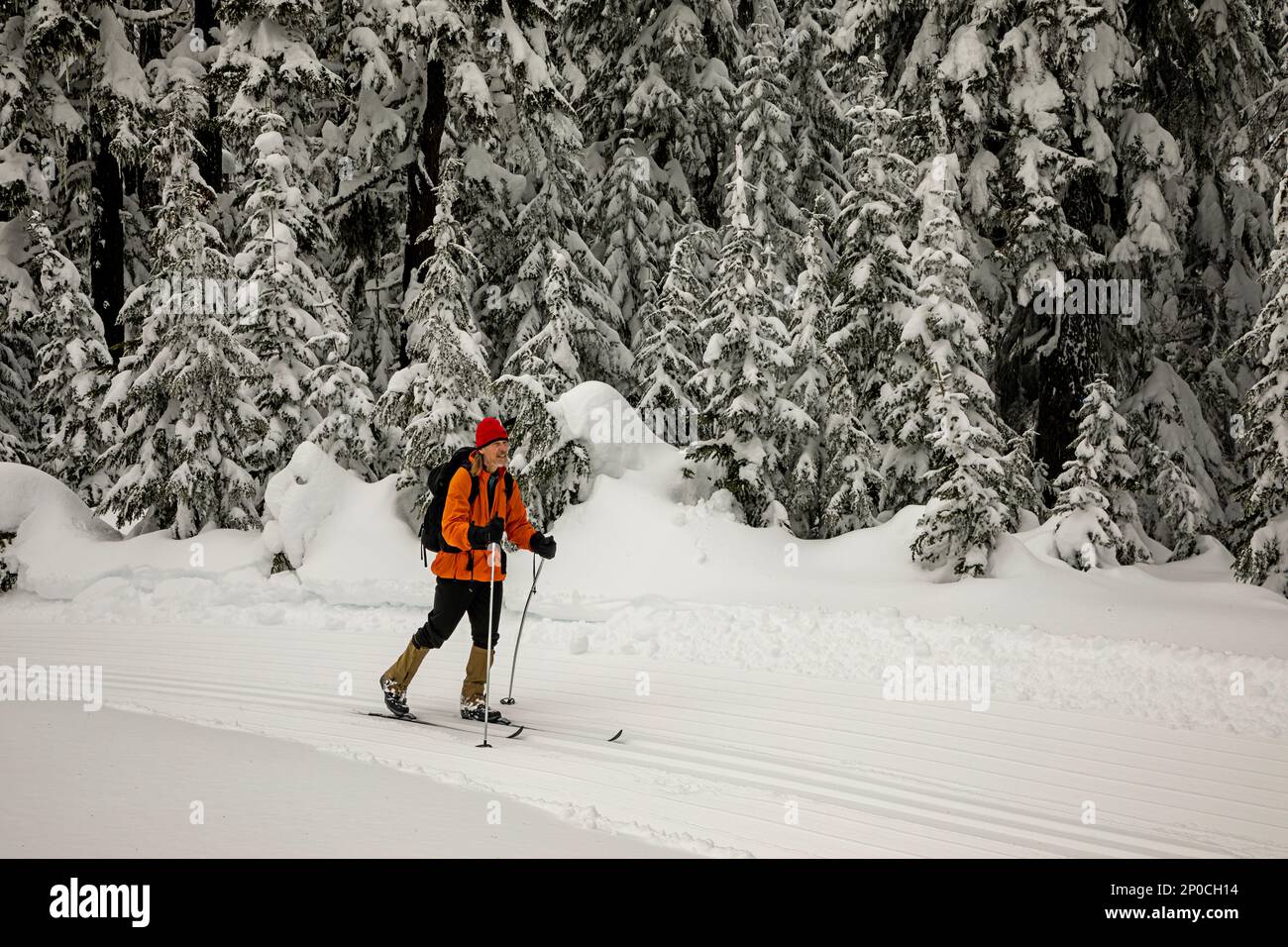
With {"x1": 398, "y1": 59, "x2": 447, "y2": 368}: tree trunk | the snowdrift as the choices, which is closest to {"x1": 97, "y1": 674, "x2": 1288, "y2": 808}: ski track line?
the snowdrift

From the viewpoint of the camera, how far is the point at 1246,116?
16672 millimetres

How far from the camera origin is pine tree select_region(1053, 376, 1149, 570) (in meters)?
12.1

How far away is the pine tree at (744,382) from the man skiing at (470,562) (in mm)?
6684

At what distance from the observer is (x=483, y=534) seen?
7.04m

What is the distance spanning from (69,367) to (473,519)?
677 inches

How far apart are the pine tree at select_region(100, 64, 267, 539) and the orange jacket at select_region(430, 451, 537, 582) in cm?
896

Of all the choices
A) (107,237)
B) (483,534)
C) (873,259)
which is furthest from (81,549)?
(873,259)

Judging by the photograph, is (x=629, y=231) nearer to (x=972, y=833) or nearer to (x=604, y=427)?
(x=604, y=427)

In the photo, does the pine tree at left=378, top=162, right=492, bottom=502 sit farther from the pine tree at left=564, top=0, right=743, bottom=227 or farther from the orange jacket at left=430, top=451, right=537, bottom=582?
the pine tree at left=564, top=0, right=743, bottom=227

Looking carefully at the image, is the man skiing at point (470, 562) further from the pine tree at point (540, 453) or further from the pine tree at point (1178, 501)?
the pine tree at point (1178, 501)

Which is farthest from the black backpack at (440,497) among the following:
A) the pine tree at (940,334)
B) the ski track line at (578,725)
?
the pine tree at (940,334)

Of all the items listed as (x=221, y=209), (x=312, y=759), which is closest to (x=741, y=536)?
(x=312, y=759)
